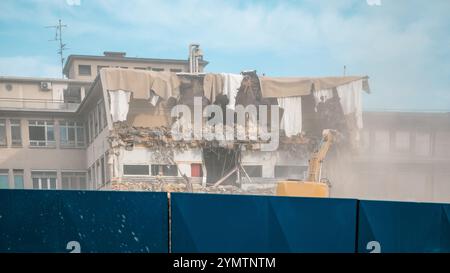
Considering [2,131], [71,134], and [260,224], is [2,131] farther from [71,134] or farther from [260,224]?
[260,224]

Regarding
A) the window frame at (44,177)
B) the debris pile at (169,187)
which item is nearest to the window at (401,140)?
the debris pile at (169,187)

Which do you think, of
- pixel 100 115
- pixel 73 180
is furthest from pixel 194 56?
pixel 73 180

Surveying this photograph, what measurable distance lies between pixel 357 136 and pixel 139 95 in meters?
6.95

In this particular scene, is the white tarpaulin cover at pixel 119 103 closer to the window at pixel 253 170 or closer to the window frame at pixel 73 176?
the window frame at pixel 73 176

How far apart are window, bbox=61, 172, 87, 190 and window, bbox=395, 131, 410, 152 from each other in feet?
34.8

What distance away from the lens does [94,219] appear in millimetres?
4086

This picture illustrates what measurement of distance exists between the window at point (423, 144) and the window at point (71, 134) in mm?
11384

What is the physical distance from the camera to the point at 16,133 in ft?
39.9

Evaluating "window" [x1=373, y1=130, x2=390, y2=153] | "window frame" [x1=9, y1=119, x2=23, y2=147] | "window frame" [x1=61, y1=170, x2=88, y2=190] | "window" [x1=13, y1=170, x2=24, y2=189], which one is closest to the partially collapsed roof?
"window" [x1=373, y1=130, x2=390, y2=153]

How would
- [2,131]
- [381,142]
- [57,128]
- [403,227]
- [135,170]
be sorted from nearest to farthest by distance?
1. [403,227]
2. [135,170]
3. [2,131]
4. [57,128]
5. [381,142]

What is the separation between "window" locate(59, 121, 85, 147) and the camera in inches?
500

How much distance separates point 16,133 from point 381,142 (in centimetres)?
1171
